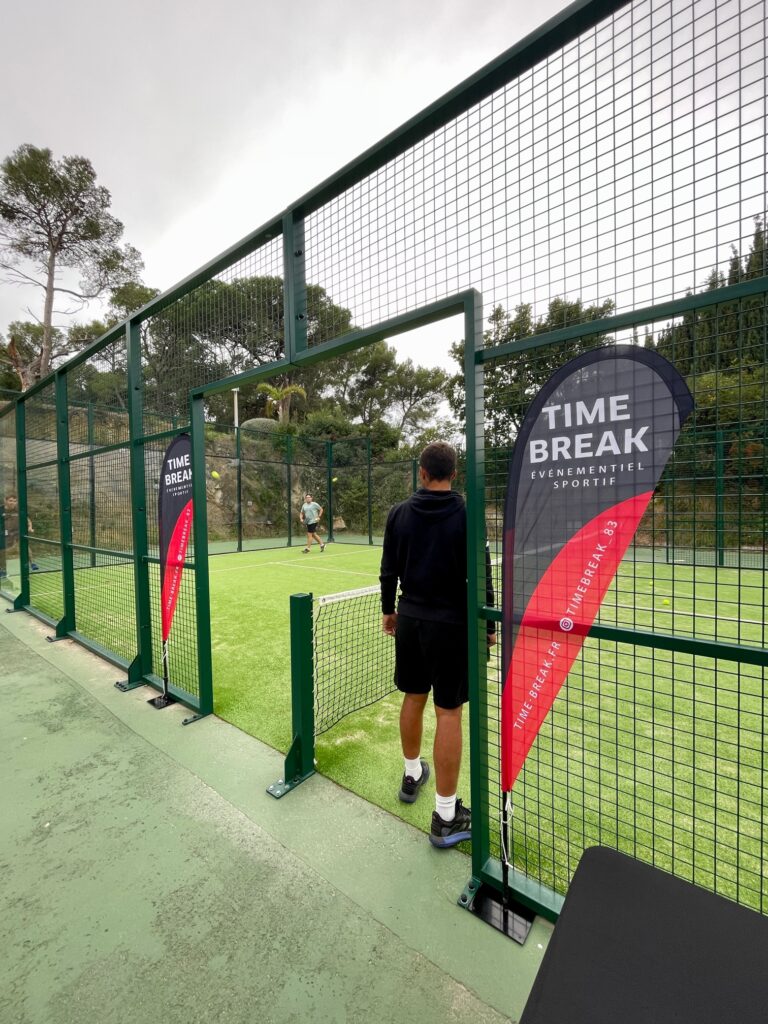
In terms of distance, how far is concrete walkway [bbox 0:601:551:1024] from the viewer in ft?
4.54

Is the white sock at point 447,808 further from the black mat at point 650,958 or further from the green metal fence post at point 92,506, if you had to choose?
the green metal fence post at point 92,506

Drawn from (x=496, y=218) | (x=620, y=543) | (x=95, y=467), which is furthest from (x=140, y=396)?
(x=620, y=543)

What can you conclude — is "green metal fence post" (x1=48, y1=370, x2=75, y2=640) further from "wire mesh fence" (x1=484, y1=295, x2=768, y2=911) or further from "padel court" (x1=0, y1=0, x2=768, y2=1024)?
"wire mesh fence" (x1=484, y1=295, x2=768, y2=911)

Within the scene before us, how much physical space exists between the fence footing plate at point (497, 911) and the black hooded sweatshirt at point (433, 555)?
0.95 meters

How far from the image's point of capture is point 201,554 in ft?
10.3

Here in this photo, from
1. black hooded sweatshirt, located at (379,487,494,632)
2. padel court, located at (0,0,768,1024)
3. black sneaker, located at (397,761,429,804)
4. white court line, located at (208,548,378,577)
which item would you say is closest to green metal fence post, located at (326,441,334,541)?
white court line, located at (208,548,378,577)

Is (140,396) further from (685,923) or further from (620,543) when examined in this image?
(685,923)

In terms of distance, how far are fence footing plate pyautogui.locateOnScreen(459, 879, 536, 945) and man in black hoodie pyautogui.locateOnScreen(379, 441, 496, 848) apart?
24 cm

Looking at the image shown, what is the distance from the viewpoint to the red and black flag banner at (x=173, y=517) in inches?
123

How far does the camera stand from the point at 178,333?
3.27 meters

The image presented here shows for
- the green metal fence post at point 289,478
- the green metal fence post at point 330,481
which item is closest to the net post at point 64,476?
the green metal fence post at point 289,478

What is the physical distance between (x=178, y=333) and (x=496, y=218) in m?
2.45

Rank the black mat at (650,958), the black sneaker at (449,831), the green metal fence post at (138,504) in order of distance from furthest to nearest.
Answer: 1. the green metal fence post at (138,504)
2. the black sneaker at (449,831)
3. the black mat at (650,958)

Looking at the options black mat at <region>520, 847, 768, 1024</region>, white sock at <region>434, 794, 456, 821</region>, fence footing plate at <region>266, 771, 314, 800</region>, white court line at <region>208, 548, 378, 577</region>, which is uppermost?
black mat at <region>520, 847, 768, 1024</region>
